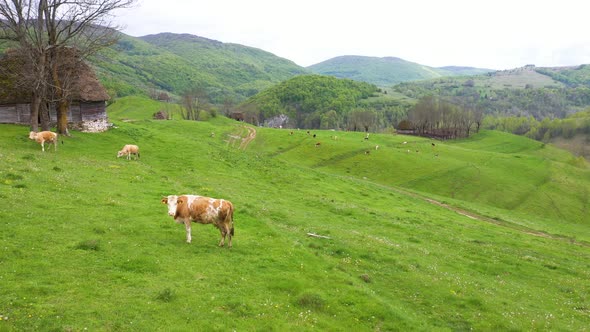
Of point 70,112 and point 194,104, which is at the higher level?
point 194,104

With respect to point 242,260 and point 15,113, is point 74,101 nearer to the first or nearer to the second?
point 15,113

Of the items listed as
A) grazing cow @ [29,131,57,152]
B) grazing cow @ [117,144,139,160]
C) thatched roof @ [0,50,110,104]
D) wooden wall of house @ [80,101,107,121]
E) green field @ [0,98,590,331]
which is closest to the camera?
green field @ [0,98,590,331]

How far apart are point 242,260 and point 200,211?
3.29m

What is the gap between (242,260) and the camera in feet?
60.3

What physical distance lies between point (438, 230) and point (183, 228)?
2421cm

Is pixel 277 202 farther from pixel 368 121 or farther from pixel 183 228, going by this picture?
pixel 368 121

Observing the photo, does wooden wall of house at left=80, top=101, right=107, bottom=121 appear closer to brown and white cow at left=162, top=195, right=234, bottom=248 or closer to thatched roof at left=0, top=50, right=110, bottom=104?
thatched roof at left=0, top=50, right=110, bottom=104

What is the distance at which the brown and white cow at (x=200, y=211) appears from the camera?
63.9ft

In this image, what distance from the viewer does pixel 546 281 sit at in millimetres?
24984

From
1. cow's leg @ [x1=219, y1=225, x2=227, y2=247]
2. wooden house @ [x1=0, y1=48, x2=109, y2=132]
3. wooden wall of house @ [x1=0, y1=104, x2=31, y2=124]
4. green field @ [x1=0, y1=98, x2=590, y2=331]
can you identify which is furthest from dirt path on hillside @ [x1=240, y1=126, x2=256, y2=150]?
cow's leg @ [x1=219, y1=225, x2=227, y2=247]

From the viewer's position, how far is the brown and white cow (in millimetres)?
19469

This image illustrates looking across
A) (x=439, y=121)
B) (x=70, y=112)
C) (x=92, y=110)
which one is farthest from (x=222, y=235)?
(x=439, y=121)

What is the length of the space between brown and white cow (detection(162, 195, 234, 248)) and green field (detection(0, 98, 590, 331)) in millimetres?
1092

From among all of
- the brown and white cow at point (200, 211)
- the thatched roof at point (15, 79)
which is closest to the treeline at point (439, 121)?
the thatched roof at point (15, 79)
